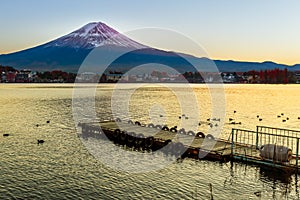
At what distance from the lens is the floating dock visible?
26250 millimetres

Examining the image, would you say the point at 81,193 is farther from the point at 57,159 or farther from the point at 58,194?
the point at 57,159

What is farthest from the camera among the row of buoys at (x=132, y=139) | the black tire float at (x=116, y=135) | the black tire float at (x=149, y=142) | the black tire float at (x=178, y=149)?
the black tire float at (x=116, y=135)

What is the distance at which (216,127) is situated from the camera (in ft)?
175

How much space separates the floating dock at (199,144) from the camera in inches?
1033

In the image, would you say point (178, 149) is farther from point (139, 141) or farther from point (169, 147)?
point (139, 141)

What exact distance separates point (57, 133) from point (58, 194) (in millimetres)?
23317

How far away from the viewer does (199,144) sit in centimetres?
3281

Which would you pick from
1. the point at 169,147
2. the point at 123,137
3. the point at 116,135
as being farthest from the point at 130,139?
the point at 169,147

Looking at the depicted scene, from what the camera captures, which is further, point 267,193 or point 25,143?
point 25,143

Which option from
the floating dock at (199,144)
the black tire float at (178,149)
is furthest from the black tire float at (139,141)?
the black tire float at (178,149)

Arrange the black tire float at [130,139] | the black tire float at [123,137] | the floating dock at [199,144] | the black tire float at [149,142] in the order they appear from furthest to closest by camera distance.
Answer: the black tire float at [123,137]
the black tire float at [130,139]
the black tire float at [149,142]
the floating dock at [199,144]

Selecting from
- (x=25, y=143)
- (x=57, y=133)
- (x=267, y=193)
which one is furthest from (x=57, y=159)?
(x=267, y=193)

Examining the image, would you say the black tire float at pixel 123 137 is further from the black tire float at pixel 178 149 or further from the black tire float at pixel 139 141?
the black tire float at pixel 178 149

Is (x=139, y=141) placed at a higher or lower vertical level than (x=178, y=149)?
lower
